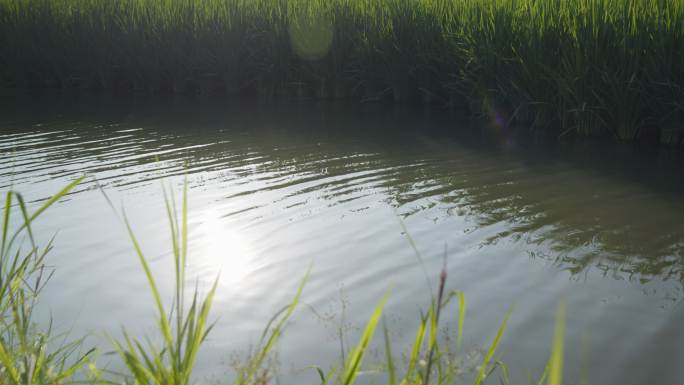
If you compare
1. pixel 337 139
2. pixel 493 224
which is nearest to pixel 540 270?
pixel 493 224

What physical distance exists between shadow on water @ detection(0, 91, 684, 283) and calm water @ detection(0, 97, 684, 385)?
0.08 feet

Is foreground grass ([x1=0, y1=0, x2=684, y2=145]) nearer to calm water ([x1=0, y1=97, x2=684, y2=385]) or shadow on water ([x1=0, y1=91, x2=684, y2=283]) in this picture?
shadow on water ([x1=0, y1=91, x2=684, y2=283])

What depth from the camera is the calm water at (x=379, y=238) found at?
9.81ft

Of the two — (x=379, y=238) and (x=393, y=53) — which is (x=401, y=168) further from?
(x=393, y=53)

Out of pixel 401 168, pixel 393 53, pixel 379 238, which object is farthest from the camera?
pixel 393 53

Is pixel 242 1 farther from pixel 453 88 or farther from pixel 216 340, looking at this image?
pixel 216 340

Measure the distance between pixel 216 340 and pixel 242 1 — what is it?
9.04m

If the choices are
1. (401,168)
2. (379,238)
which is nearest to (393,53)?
(401,168)

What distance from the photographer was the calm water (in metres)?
2.99

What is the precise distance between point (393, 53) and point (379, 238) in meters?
5.70

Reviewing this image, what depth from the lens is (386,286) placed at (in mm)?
3488

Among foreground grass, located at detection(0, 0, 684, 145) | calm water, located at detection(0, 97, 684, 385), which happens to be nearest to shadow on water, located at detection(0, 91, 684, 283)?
calm water, located at detection(0, 97, 684, 385)

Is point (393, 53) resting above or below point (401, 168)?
above

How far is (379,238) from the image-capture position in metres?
4.23
